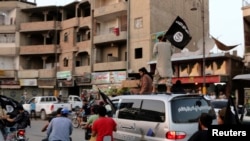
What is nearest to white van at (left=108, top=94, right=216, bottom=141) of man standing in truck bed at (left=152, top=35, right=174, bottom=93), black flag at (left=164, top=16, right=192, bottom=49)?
man standing in truck bed at (left=152, top=35, right=174, bottom=93)

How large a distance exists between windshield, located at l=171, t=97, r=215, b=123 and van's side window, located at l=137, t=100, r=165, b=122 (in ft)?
0.82

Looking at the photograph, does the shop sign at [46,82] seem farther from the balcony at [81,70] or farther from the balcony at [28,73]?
the balcony at [81,70]

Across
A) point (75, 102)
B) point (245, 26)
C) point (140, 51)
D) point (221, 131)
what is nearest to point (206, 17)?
point (140, 51)

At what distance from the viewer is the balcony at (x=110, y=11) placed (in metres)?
37.9

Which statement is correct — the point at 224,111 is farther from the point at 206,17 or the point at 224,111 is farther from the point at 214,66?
the point at 206,17

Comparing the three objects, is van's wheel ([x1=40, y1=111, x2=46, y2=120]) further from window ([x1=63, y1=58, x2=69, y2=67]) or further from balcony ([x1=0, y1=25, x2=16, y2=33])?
balcony ([x1=0, y1=25, x2=16, y2=33])

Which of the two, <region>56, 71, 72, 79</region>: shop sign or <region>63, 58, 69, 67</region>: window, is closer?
<region>56, 71, 72, 79</region>: shop sign

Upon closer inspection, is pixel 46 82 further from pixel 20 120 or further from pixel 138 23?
pixel 20 120

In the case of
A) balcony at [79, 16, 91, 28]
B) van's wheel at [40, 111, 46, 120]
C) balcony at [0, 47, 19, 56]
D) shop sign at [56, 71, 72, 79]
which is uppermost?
balcony at [79, 16, 91, 28]

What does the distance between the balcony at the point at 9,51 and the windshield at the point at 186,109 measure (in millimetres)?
42790

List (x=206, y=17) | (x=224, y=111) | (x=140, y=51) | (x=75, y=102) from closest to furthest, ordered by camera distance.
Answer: (x=224, y=111) < (x=75, y=102) < (x=140, y=51) < (x=206, y=17)

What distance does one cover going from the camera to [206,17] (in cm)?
4353

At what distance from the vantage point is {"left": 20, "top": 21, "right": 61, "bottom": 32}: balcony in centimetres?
4653

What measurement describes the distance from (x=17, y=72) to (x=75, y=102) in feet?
61.8
